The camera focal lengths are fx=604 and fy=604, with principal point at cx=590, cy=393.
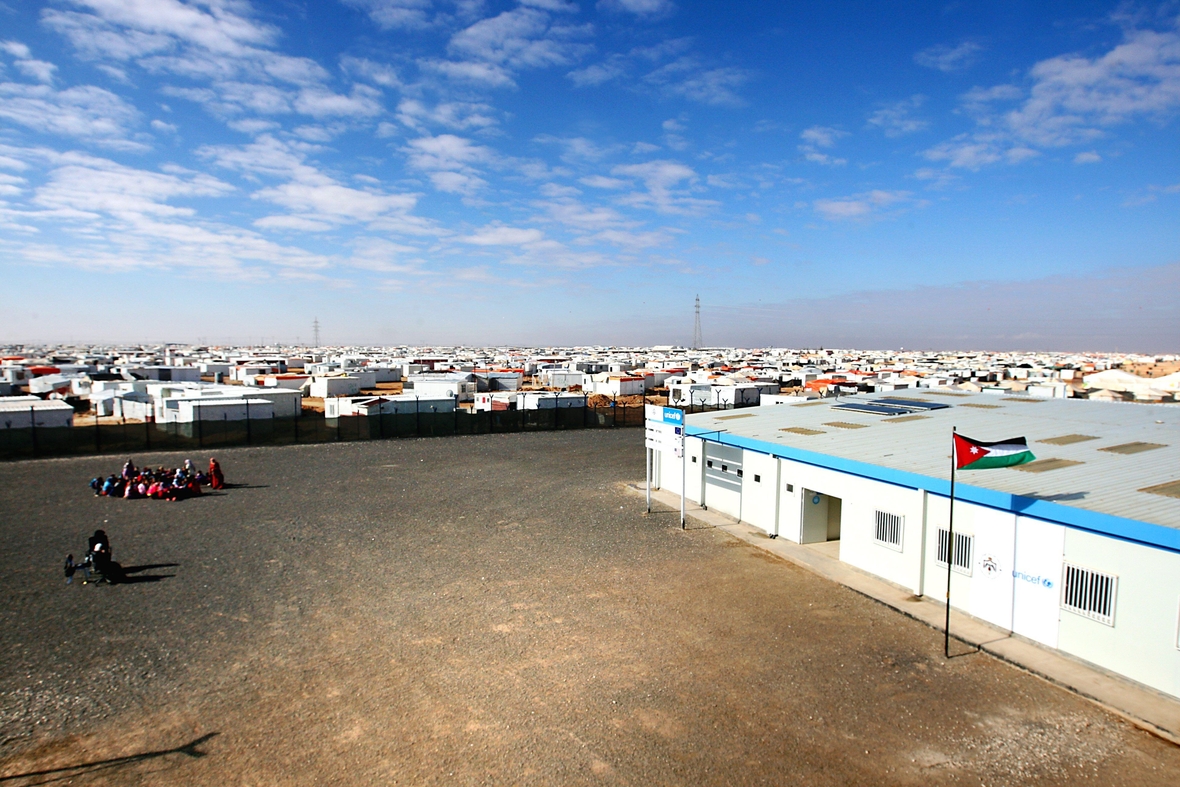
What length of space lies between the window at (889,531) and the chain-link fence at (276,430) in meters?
29.2

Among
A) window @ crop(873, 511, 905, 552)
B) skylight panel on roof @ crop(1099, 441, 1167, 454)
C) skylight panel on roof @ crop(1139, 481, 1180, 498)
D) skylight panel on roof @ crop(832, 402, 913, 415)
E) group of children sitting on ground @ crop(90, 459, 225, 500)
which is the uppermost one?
skylight panel on roof @ crop(832, 402, 913, 415)

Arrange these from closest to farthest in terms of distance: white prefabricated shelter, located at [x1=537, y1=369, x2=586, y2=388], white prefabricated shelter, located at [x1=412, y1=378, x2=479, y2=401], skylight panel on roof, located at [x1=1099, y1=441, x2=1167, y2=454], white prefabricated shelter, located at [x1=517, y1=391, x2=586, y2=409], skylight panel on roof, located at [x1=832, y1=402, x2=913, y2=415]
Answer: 1. skylight panel on roof, located at [x1=1099, y1=441, x2=1167, y2=454]
2. skylight panel on roof, located at [x1=832, y1=402, x2=913, y2=415]
3. white prefabricated shelter, located at [x1=517, y1=391, x2=586, y2=409]
4. white prefabricated shelter, located at [x1=412, y1=378, x2=479, y2=401]
5. white prefabricated shelter, located at [x1=537, y1=369, x2=586, y2=388]

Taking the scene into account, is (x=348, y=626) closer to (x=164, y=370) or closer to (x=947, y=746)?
(x=947, y=746)

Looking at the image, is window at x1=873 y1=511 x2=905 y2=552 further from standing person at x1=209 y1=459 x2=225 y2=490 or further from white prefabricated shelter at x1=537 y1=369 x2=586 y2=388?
white prefabricated shelter at x1=537 y1=369 x2=586 y2=388

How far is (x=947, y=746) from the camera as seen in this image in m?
8.33

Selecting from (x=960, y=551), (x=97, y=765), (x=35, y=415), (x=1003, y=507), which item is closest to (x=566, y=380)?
(x=35, y=415)

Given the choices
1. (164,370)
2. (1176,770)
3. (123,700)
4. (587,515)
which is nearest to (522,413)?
(587,515)

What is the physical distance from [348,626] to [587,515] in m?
9.48

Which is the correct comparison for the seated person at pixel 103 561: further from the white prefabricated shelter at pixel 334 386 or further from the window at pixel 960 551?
the white prefabricated shelter at pixel 334 386

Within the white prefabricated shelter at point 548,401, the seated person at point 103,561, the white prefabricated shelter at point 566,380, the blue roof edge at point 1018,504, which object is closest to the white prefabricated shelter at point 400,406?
the white prefabricated shelter at point 548,401

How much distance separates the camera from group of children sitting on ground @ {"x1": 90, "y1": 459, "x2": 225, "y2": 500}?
22.4 m

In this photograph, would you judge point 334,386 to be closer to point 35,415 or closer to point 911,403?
point 35,415

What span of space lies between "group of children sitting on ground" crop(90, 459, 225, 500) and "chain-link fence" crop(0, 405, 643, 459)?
32.1 feet

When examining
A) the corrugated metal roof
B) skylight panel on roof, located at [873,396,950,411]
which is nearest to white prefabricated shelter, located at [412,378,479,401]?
skylight panel on roof, located at [873,396,950,411]
